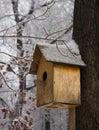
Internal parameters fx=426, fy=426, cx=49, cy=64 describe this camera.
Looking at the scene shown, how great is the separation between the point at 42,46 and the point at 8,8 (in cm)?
705

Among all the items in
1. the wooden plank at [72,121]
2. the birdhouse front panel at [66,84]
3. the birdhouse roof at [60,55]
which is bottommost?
the wooden plank at [72,121]

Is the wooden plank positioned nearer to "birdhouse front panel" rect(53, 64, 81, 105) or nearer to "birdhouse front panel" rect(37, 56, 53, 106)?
"birdhouse front panel" rect(53, 64, 81, 105)

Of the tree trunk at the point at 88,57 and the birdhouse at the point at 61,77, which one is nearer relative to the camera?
the tree trunk at the point at 88,57

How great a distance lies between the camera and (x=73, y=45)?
325 cm

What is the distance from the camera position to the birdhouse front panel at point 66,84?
3.20m

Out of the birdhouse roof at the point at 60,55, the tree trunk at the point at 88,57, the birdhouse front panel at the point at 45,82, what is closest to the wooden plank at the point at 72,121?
the tree trunk at the point at 88,57

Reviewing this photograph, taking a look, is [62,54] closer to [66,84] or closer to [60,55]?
[60,55]

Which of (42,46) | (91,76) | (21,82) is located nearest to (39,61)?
(42,46)

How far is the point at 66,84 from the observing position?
3270 mm

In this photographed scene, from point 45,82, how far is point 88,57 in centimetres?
50

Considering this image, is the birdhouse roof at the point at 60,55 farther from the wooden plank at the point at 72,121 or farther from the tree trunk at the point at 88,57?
the wooden plank at the point at 72,121

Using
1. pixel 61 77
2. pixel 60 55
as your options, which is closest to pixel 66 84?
pixel 61 77

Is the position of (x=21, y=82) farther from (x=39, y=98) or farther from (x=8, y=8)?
(x=39, y=98)

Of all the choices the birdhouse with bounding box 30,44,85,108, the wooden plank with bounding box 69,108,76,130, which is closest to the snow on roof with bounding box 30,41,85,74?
the birdhouse with bounding box 30,44,85,108
